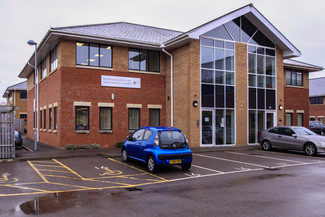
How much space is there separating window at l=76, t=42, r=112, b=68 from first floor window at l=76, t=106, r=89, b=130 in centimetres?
265

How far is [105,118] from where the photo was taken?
18.3 meters

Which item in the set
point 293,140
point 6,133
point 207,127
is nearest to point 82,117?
point 6,133

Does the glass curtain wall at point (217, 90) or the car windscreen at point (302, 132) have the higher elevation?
the glass curtain wall at point (217, 90)

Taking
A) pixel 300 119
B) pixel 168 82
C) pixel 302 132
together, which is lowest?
pixel 302 132

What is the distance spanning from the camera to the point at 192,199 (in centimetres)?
688

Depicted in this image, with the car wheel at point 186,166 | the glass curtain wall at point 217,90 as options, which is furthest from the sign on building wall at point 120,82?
the car wheel at point 186,166

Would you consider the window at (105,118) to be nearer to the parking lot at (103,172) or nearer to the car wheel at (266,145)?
the parking lot at (103,172)

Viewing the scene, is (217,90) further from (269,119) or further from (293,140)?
(293,140)

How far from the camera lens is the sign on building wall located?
18.2 metres

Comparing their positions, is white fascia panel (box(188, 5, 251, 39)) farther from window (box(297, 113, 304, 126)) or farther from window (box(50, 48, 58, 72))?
window (box(297, 113, 304, 126))

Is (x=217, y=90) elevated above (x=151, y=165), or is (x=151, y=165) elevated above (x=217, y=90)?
(x=217, y=90)

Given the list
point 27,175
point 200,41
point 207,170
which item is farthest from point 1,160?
point 200,41

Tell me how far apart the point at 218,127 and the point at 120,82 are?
22.2 ft

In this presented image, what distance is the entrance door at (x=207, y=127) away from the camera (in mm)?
18422
